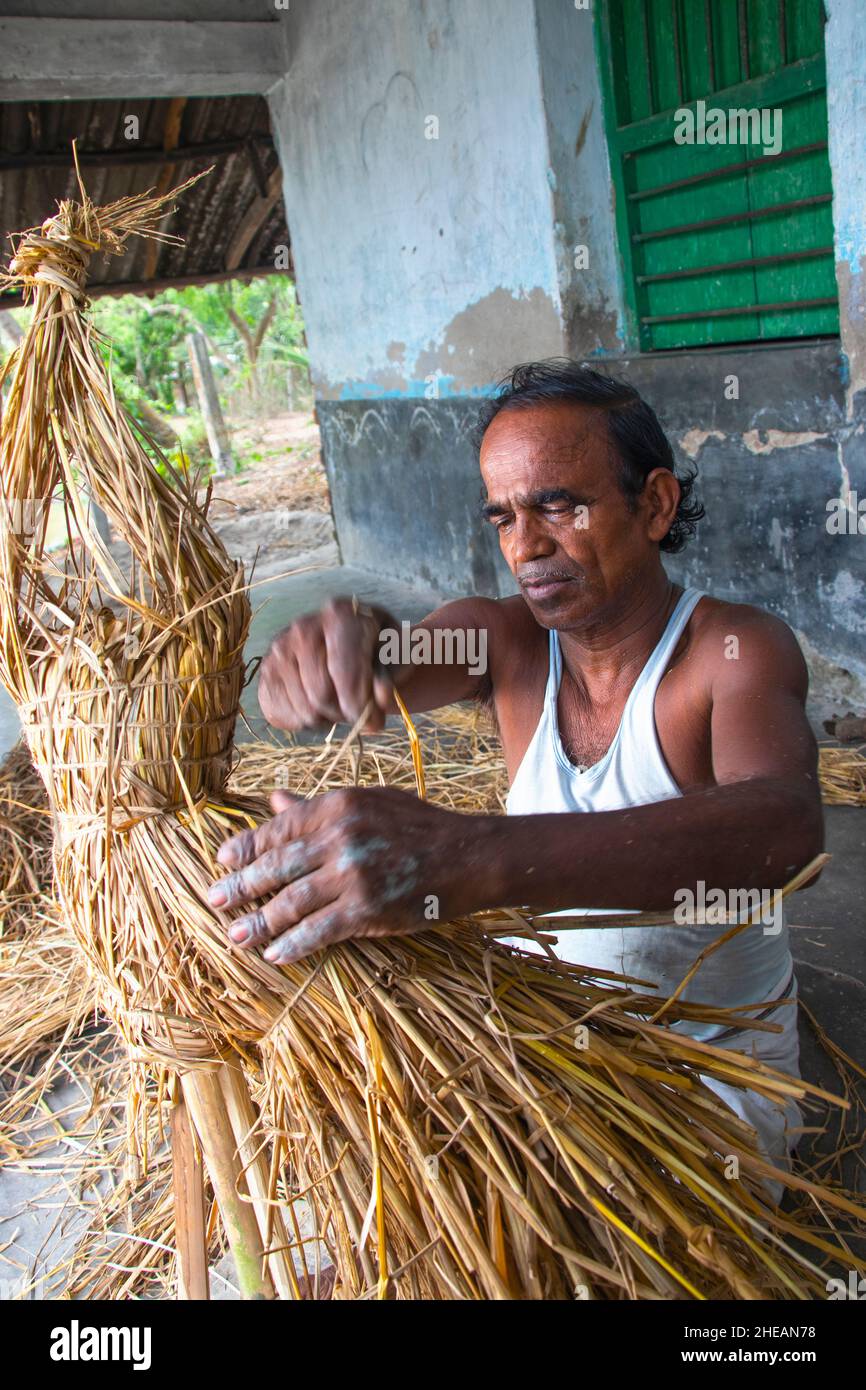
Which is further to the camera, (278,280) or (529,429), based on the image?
(278,280)

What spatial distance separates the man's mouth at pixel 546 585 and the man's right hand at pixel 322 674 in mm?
306

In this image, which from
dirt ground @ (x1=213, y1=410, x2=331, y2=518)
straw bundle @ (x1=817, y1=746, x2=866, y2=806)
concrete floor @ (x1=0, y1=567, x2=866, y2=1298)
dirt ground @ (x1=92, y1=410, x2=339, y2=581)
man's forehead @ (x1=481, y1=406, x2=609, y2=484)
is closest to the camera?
man's forehead @ (x1=481, y1=406, x2=609, y2=484)

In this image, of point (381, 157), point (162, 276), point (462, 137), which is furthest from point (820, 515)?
point (162, 276)

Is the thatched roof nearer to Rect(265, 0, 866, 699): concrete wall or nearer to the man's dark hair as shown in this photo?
Rect(265, 0, 866, 699): concrete wall

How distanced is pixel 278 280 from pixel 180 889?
676 inches

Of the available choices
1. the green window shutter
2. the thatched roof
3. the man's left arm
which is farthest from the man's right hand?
the thatched roof

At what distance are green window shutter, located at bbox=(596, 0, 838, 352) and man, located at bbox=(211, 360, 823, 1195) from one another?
197 cm

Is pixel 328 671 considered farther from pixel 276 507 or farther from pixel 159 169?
pixel 276 507

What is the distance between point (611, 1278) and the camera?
39.3 inches

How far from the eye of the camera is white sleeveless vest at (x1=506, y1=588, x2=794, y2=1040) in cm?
157

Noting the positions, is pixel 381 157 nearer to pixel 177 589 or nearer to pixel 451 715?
pixel 451 715

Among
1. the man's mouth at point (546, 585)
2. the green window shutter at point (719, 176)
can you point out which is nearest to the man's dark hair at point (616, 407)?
the man's mouth at point (546, 585)

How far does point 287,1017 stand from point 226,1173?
31cm

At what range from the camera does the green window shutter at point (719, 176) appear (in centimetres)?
327
